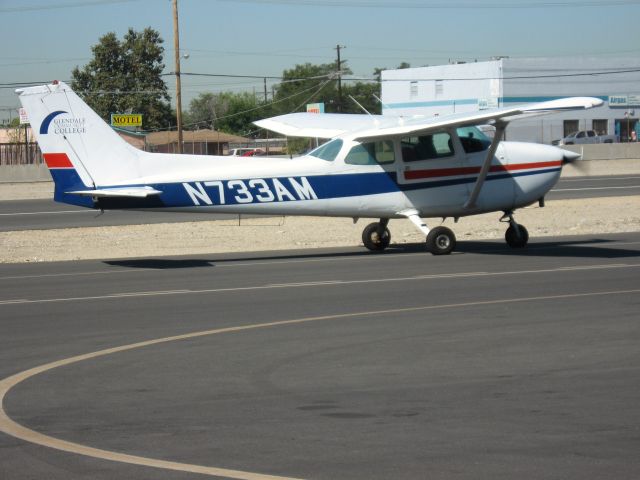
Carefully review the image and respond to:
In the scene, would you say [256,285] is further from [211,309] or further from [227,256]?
[227,256]

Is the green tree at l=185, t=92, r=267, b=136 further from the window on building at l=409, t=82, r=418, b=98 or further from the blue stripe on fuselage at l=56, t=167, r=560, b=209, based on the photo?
the blue stripe on fuselage at l=56, t=167, r=560, b=209

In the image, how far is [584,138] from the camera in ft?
243

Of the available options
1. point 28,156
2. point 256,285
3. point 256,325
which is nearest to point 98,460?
point 256,325

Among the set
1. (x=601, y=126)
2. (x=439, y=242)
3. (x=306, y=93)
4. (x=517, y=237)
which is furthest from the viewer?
(x=306, y=93)

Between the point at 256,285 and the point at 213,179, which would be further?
the point at 213,179

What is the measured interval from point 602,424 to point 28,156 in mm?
58370

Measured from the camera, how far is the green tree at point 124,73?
3494 inches

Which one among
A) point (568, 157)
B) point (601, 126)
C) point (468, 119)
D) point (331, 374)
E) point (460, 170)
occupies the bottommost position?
point (331, 374)

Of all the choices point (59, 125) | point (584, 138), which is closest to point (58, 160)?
point (59, 125)

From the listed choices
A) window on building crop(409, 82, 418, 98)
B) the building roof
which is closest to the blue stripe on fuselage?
the building roof

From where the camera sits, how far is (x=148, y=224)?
94.5 feet

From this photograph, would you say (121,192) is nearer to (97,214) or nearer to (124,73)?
(97,214)

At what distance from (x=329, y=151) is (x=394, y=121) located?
1.94 meters

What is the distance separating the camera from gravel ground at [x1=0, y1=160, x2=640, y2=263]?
870 inches
